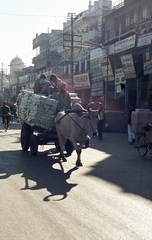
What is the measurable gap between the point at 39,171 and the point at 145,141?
184 inches

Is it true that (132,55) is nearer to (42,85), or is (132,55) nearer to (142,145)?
(42,85)

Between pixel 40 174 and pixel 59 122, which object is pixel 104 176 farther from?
pixel 59 122

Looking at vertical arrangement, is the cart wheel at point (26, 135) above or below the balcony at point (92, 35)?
below

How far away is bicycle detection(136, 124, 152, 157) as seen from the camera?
12375mm

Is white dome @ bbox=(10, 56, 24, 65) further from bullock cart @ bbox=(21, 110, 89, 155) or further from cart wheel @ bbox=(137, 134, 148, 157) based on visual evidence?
cart wheel @ bbox=(137, 134, 148, 157)

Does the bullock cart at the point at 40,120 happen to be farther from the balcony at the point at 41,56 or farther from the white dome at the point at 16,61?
the white dome at the point at 16,61

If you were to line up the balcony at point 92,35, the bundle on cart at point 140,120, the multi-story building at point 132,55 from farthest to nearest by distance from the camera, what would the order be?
the balcony at point 92,35, the multi-story building at point 132,55, the bundle on cart at point 140,120

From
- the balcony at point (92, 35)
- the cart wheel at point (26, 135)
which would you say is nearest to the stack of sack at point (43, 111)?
the cart wheel at point (26, 135)

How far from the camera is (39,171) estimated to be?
9438mm

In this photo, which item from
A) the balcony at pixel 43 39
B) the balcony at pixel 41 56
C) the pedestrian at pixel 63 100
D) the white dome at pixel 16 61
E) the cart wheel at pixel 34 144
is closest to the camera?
the pedestrian at pixel 63 100

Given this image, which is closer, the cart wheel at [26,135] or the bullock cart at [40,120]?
the bullock cart at [40,120]

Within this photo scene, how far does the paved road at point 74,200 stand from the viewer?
500 cm

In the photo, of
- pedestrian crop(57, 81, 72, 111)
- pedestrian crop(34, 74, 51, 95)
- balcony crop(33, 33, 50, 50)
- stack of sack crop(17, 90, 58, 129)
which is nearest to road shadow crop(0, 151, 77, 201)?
stack of sack crop(17, 90, 58, 129)

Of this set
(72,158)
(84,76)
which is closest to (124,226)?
(72,158)
